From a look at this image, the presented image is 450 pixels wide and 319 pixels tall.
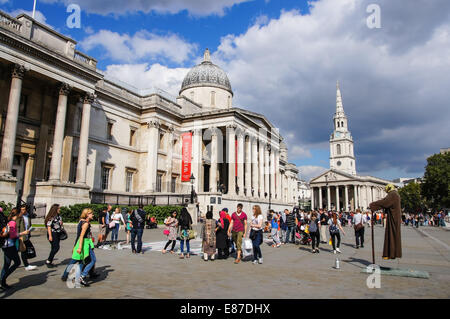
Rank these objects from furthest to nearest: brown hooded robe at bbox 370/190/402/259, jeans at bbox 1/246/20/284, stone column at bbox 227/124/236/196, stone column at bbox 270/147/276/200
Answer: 1. stone column at bbox 270/147/276/200
2. stone column at bbox 227/124/236/196
3. brown hooded robe at bbox 370/190/402/259
4. jeans at bbox 1/246/20/284

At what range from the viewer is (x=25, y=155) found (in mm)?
22953

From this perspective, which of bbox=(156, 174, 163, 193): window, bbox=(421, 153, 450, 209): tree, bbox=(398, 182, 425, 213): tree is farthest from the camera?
bbox=(398, 182, 425, 213): tree

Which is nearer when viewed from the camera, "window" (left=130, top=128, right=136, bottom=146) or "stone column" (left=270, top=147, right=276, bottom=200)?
"window" (left=130, top=128, right=136, bottom=146)

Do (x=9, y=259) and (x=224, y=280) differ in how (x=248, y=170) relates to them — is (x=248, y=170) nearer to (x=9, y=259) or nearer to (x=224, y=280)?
(x=224, y=280)

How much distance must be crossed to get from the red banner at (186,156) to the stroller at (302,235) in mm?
20591

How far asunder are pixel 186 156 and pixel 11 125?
18.6 metres

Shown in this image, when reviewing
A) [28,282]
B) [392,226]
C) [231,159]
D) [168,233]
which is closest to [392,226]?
[392,226]

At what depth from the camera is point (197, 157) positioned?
36375 mm

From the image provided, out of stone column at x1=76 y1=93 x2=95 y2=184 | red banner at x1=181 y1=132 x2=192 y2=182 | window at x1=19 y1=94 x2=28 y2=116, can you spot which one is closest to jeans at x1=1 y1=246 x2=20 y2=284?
stone column at x1=76 y1=93 x2=95 y2=184

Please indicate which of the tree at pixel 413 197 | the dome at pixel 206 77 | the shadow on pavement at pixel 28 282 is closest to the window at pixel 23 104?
the shadow on pavement at pixel 28 282

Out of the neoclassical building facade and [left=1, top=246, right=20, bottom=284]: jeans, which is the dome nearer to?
[left=1, top=246, right=20, bottom=284]: jeans

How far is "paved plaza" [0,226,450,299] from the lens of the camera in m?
5.88
